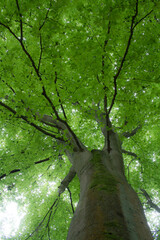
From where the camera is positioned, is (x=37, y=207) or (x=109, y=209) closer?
(x=109, y=209)

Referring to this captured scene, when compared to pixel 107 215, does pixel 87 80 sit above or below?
above

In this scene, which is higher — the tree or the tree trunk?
the tree

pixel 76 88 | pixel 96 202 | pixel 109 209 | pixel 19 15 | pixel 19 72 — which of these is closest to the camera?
pixel 109 209

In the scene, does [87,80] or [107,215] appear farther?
[87,80]

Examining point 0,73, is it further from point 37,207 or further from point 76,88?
point 37,207

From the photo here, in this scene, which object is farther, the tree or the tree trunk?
the tree

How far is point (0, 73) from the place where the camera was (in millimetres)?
3416

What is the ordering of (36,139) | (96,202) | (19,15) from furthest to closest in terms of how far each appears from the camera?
(36,139), (19,15), (96,202)

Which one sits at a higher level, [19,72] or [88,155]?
[19,72]

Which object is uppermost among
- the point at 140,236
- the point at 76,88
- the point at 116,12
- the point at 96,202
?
Answer: the point at 76,88

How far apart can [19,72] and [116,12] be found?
234 cm

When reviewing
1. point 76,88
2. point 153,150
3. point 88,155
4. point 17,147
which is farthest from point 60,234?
point 76,88

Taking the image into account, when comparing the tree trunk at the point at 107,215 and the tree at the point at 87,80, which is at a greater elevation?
the tree at the point at 87,80

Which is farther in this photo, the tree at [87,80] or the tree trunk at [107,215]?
the tree at [87,80]
